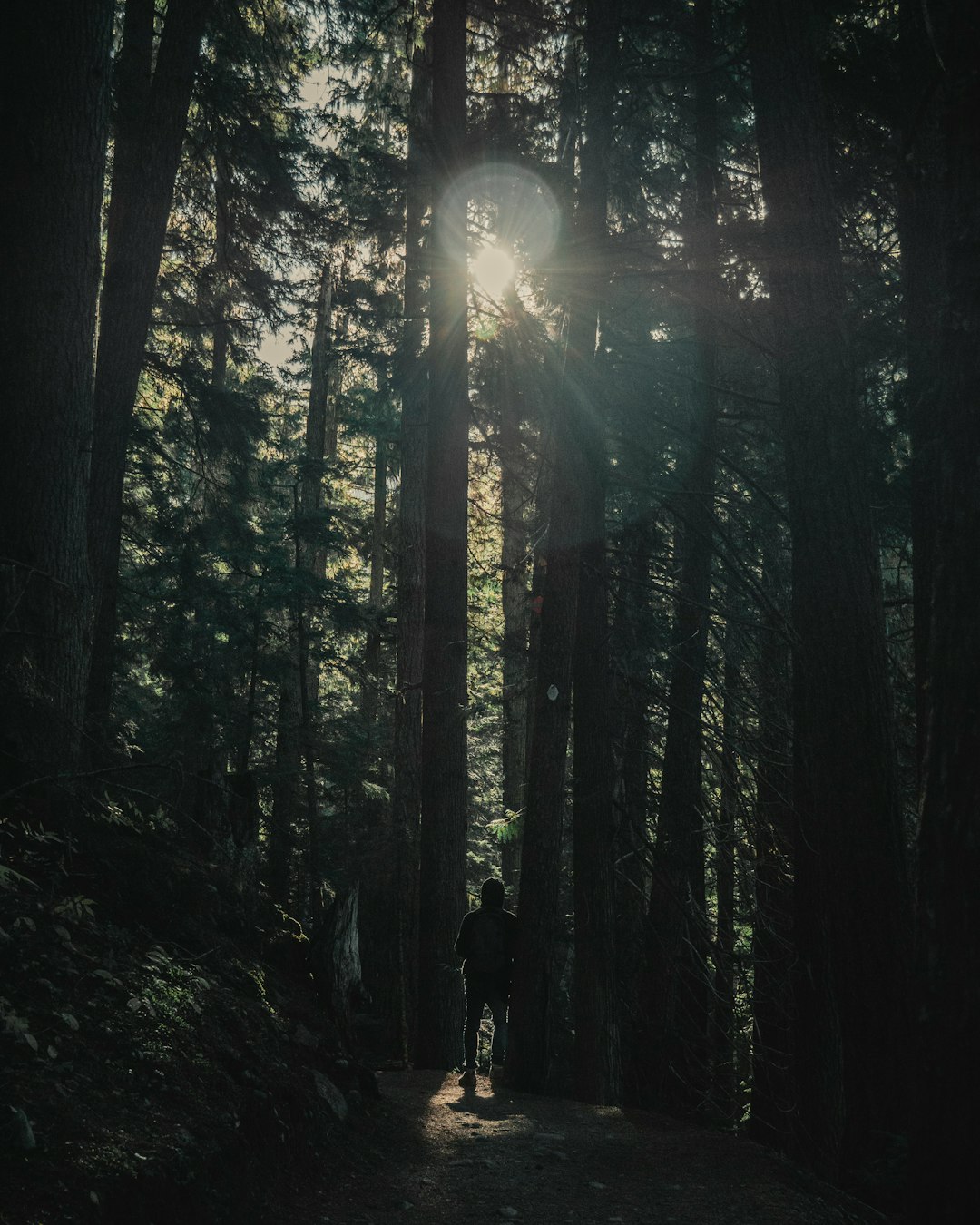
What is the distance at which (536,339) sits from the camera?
10.6m

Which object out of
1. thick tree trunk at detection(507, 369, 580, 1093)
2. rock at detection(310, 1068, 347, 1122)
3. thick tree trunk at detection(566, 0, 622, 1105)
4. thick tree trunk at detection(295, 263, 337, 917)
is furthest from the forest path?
thick tree trunk at detection(295, 263, 337, 917)

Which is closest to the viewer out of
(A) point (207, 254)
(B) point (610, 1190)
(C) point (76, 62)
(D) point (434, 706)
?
(B) point (610, 1190)

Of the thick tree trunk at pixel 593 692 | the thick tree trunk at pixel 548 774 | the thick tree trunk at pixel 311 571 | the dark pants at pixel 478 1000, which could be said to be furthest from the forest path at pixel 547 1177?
the thick tree trunk at pixel 311 571

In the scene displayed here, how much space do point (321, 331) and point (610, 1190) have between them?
21.3m

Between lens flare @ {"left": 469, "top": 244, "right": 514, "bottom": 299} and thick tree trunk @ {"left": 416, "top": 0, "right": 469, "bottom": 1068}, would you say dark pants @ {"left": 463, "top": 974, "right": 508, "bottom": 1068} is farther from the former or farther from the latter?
lens flare @ {"left": 469, "top": 244, "right": 514, "bottom": 299}

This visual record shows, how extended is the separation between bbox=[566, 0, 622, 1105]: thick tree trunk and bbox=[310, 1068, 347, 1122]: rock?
163 inches

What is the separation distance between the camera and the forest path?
5012 mm

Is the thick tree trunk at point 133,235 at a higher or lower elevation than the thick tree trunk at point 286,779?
higher

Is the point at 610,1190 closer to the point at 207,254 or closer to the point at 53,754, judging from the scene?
the point at 53,754

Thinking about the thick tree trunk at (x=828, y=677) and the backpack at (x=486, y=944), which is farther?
the backpack at (x=486, y=944)

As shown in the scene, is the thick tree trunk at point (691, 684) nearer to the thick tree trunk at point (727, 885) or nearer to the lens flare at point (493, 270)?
the thick tree trunk at point (727, 885)

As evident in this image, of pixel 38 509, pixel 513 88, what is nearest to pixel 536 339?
pixel 513 88

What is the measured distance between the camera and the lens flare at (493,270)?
11328 mm

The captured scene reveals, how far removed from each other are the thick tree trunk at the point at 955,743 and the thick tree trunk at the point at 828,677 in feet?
9.65
